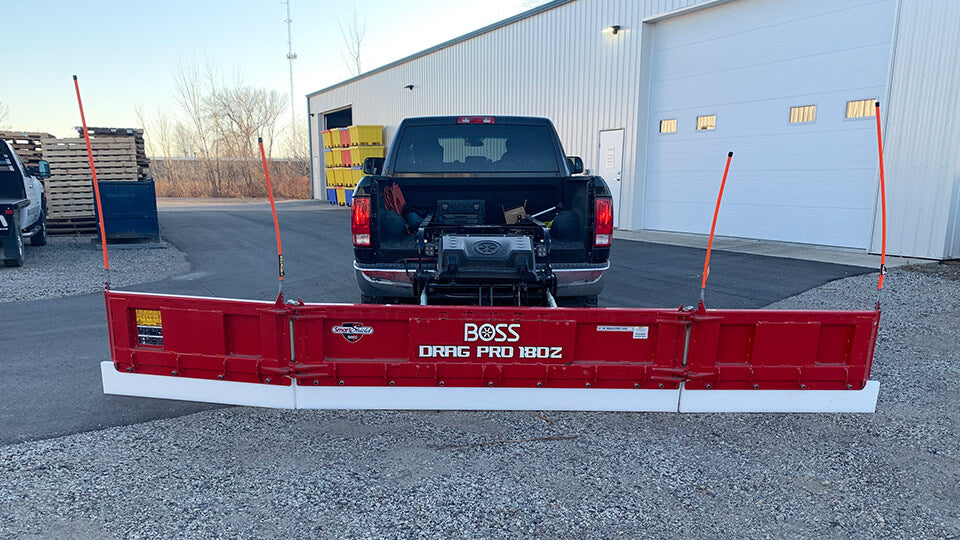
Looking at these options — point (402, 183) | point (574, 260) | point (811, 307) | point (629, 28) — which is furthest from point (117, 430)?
point (629, 28)

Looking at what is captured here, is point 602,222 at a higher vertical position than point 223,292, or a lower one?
higher

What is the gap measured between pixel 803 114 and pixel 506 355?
35.4 feet

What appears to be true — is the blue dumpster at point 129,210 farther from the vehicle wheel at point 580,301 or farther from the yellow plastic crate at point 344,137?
the yellow plastic crate at point 344,137

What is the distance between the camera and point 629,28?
14.7 meters

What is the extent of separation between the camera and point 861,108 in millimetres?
10633

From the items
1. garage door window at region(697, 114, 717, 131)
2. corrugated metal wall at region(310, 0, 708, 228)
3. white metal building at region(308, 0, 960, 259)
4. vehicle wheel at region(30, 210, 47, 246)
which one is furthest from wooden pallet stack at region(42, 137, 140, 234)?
garage door window at region(697, 114, 717, 131)

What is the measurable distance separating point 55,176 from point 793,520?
15824 millimetres

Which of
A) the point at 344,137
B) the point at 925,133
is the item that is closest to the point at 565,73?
the point at 925,133

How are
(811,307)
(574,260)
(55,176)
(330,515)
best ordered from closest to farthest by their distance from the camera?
1. (330,515)
2. (574,260)
3. (811,307)
4. (55,176)

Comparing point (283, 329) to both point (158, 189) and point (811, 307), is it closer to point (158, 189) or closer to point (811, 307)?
point (811, 307)

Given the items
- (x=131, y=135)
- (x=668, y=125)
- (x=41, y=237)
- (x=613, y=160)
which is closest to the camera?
(x=41, y=237)

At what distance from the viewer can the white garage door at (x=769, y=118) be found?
35.2 feet

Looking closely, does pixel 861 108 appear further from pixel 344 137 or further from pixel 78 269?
pixel 344 137

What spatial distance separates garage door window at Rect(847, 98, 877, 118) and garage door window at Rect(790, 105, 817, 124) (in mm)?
651
